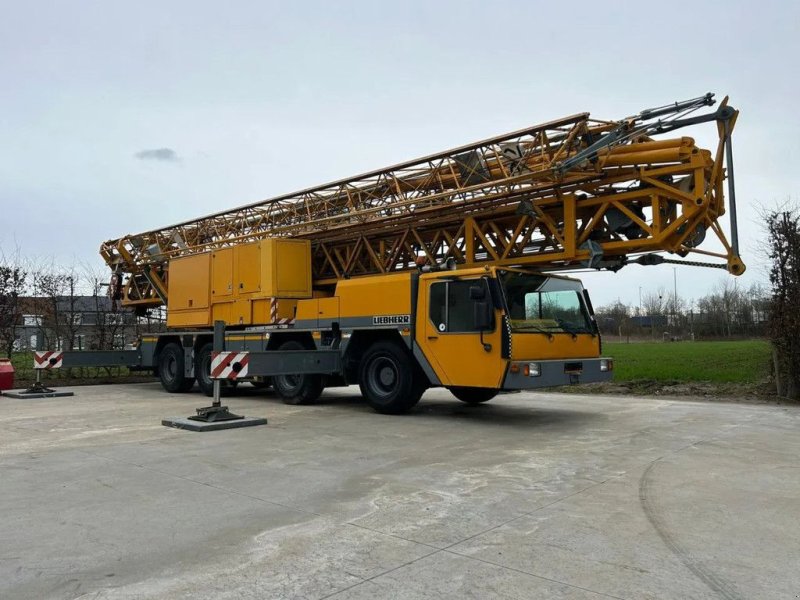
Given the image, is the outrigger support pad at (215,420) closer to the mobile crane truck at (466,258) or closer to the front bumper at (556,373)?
the mobile crane truck at (466,258)

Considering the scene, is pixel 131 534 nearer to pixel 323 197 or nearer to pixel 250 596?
pixel 250 596

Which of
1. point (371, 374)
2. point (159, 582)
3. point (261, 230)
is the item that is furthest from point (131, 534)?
point (261, 230)

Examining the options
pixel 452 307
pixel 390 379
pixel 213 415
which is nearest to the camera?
pixel 213 415

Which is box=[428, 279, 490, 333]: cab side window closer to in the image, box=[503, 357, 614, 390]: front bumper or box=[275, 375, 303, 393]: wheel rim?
box=[503, 357, 614, 390]: front bumper

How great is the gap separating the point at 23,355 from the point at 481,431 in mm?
17458

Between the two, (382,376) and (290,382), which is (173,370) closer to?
(290,382)

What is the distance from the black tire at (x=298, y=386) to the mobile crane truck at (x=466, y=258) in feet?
0.11

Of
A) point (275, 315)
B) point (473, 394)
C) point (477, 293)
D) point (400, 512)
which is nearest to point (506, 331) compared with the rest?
point (477, 293)

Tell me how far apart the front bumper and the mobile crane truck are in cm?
2

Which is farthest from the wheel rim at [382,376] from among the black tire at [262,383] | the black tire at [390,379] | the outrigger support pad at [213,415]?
the black tire at [262,383]

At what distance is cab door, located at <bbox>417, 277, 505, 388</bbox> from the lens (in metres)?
8.84

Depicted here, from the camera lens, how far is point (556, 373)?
9.04 metres

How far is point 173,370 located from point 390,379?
7209mm

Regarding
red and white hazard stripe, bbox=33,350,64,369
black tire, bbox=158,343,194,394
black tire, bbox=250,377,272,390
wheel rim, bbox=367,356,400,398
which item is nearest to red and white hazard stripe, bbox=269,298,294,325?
black tire, bbox=250,377,272,390
